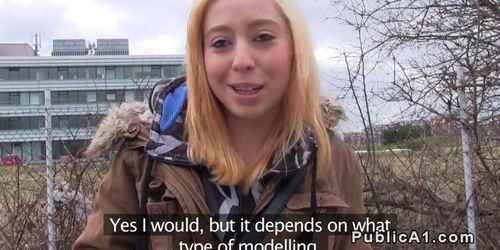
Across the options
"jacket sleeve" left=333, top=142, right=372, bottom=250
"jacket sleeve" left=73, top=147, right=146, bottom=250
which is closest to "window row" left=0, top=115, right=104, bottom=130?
"jacket sleeve" left=73, top=147, right=146, bottom=250

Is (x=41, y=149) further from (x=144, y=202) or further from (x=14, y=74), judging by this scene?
(x=14, y=74)

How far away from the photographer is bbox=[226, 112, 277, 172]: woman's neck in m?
1.78

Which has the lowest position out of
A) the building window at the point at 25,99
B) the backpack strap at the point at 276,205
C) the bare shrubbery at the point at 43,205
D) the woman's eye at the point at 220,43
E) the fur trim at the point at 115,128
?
the bare shrubbery at the point at 43,205

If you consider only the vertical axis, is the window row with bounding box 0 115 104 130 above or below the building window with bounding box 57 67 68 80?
below

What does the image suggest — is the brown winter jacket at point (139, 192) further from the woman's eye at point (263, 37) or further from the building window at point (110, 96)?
the building window at point (110, 96)

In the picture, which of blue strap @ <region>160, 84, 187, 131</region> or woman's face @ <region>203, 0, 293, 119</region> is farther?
blue strap @ <region>160, 84, 187, 131</region>

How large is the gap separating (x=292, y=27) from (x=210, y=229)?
0.63 meters

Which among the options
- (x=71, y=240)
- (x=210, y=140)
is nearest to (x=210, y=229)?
(x=210, y=140)

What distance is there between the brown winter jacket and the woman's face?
256 millimetres

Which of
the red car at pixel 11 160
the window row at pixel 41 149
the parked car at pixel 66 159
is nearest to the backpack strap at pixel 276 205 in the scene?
the window row at pixel 41 149

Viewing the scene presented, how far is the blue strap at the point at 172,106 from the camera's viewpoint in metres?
1.76

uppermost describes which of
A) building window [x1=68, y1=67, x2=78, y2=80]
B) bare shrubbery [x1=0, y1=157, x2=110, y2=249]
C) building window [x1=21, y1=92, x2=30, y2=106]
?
building window [x1=68, y1=67, x2=78, y2=80]

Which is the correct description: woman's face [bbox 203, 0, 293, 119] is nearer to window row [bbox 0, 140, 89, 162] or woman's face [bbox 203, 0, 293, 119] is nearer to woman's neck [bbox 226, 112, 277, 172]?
woman's neck [bbox 226, 112, 277, 172]

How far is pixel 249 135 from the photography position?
5.88ft
